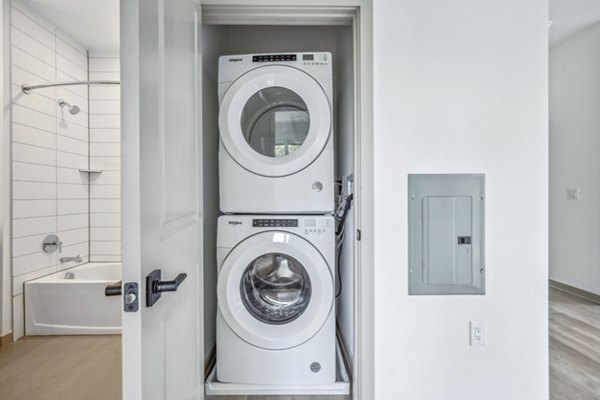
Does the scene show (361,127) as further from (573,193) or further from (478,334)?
(573,193)

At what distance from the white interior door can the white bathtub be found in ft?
4.81

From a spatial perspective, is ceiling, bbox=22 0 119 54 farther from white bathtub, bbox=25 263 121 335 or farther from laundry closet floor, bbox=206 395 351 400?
laundry closet floor, bbox=206 395 351 400

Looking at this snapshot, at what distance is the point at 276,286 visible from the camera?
6.06 ft

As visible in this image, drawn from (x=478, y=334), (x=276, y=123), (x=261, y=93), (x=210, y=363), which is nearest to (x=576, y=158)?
(x=478, y=334)

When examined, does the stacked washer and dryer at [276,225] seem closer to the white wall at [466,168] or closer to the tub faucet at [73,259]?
the white wall at [466,168]

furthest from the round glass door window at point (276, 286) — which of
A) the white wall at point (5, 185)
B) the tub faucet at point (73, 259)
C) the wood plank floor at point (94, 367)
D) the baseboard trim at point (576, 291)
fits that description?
the baseboard trim at point (576, 291)

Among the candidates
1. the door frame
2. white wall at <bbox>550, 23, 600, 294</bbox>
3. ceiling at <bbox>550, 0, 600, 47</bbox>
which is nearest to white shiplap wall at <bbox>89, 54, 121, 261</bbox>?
the door frame

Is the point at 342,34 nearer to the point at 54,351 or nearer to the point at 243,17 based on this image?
the point at 243,17

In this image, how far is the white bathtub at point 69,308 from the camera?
229 centimetres

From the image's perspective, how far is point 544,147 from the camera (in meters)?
1.34

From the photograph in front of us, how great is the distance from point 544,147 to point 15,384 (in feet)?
9.53

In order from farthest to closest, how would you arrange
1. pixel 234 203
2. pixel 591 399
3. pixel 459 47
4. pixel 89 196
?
pixel 89 196 < pixel 234 203 < pixel 591 399 < pixel 459 47

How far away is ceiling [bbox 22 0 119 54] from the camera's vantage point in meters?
2.26

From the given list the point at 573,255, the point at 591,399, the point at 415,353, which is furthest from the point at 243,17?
the point at 573,255
